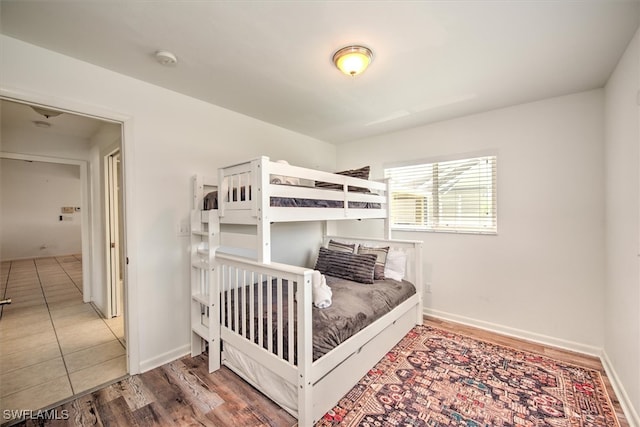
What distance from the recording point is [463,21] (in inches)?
58.8

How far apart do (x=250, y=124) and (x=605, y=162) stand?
11.0 feet

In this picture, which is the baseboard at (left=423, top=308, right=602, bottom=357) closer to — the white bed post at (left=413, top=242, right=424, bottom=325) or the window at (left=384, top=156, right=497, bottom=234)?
the white bed post at (left=413, top=242, right=424, bottom=325)

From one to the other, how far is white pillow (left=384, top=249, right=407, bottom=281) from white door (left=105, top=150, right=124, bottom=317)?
3.19 meters

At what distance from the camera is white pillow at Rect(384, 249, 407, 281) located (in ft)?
9.65

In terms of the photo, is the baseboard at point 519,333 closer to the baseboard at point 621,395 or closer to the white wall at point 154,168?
the baseboard at point 621,395

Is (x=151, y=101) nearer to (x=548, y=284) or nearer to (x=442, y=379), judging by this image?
(x=442, y=379)

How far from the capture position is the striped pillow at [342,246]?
10.8 ft

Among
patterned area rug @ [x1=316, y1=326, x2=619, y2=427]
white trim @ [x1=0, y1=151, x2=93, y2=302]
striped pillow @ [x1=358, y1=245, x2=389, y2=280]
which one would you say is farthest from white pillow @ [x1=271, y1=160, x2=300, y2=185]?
white trim @ [x1=0, y1=151, x2=93, y2=302]

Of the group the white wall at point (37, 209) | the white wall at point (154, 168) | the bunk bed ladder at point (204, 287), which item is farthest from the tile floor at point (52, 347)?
the white wall at point (37, 209)

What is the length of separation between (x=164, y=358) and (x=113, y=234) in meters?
1.88

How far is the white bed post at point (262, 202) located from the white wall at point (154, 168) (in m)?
1.06

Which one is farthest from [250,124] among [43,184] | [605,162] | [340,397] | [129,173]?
[43,184]

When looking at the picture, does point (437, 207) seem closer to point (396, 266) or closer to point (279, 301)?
point (396, 266)

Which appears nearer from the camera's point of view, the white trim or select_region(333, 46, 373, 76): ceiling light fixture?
select_region(333, 46, 373, 76): ceiling light fixture
